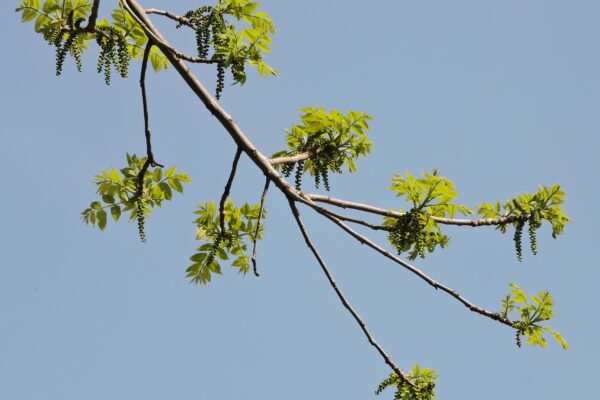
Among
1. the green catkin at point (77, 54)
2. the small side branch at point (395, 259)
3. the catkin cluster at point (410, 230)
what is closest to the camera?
the small side branch at point (395, 259)

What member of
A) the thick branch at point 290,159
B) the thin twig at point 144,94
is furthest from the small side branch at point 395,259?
the thin twig at point 144,94

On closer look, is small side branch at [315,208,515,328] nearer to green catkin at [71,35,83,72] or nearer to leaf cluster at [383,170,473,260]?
leaf cluster at [383,170,473,260]

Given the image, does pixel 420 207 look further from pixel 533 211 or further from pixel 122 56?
pixel 122 56

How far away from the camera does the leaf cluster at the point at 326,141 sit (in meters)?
8.13

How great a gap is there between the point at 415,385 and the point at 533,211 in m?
2.23

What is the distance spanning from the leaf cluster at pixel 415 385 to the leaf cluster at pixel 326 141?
2.10 meters

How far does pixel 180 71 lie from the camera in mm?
6703

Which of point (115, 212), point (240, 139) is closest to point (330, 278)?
point (240, 139)

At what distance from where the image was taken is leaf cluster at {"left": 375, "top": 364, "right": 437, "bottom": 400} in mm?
7395

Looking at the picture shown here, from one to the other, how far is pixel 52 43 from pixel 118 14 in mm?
774

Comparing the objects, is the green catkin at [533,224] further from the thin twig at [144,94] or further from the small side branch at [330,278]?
the thin twig at [144,94]

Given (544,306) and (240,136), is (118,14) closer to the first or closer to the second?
(240,136)

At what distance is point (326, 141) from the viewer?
8.34 meters

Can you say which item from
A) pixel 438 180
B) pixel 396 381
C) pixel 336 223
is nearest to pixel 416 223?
pixel 438 180
